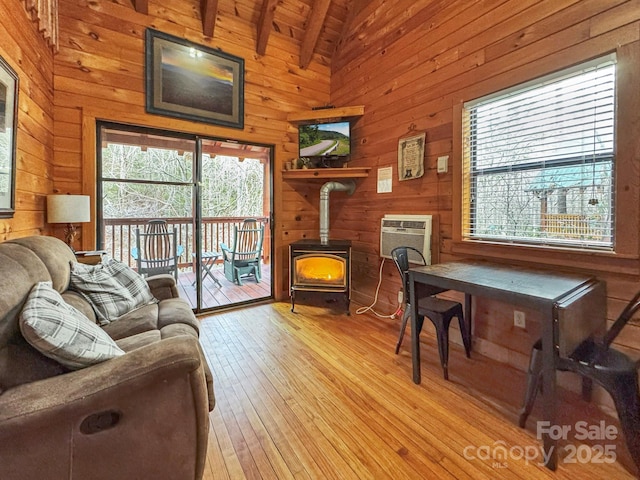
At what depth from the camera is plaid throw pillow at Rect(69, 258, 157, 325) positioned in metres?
1.83

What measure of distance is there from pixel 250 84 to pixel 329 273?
2.53 metres

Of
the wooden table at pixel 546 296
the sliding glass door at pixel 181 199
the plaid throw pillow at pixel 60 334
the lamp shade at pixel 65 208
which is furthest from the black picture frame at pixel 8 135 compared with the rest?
the wooden table at pixel 546 296

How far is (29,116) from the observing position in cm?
208

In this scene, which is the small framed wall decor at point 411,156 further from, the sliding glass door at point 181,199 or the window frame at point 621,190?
the sliding glass door at point 181,199

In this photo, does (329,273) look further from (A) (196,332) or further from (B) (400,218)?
(A) (196,332)

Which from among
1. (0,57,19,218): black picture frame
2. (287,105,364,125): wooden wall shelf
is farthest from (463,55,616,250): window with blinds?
(0,57,19,218): black picture frame

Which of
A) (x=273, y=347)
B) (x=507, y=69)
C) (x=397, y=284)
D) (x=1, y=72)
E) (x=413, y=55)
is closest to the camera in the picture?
(x=1, y=72)

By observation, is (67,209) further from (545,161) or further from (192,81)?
(545,161)

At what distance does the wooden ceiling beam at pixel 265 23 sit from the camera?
134 inches

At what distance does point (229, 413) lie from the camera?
68.9 inches

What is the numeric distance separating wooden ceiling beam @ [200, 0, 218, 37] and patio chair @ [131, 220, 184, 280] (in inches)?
86.9

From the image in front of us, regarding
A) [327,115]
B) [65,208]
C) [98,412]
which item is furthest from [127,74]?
[98,412]

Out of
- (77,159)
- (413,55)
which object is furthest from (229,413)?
(413,55)

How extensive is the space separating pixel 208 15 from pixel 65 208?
8.23ft
